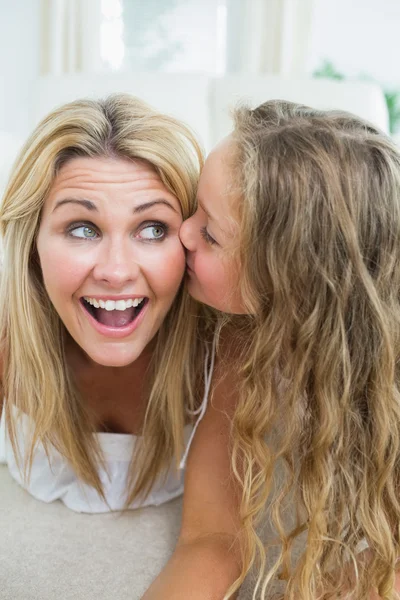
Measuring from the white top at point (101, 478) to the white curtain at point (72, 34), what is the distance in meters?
2.53

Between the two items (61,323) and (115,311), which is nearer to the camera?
(115,311)

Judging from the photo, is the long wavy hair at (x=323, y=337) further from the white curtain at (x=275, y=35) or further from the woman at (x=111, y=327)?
the white curtain at (x=275, y=35)

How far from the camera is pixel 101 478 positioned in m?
1.40

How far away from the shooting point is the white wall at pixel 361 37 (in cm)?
373

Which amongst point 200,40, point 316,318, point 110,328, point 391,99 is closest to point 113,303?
point 110,328

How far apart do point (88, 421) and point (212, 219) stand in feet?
1.81

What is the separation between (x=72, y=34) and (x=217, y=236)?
2.78m

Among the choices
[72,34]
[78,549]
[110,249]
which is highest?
[72,34]

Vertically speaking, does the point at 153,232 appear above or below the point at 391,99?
above

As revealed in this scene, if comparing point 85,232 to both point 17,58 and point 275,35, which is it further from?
point 17,58

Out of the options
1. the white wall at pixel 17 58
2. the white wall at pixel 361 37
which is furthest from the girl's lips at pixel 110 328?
the white wall at pixel 361 37

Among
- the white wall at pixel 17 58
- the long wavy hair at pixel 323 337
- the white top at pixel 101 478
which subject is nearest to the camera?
the long wavy hair at pixel 323 337

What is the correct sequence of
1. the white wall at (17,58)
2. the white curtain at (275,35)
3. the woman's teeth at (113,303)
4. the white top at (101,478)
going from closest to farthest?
the woman's teeth at (113,303) < the white top at (101,478) < the white curtain at (275,35) < the white wall at (17,58)

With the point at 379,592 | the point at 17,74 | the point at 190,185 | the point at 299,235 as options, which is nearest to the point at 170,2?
the point at 17,74
